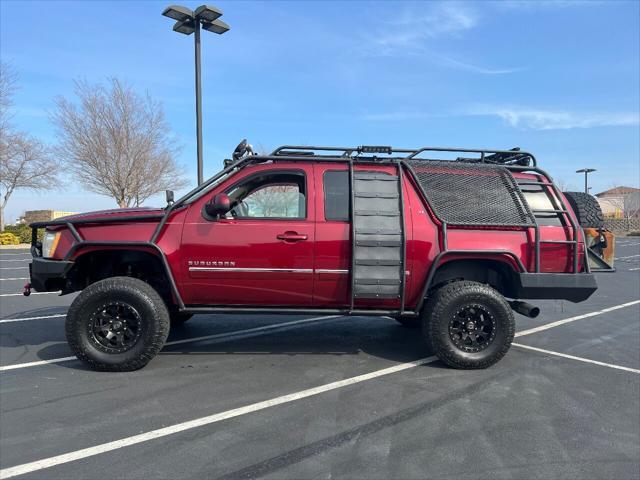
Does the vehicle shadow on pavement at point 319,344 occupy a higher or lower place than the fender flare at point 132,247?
lower

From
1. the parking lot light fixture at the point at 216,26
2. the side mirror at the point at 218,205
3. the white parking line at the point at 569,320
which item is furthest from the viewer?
the parking lot light fixture at the point at 216,26

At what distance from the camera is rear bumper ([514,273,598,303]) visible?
166 inches

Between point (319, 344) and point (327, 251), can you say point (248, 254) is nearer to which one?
point (327, 251)

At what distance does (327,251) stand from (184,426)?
1.97 meters

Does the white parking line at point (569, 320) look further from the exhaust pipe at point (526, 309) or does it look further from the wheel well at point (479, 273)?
the wheel well at point (479, 273)

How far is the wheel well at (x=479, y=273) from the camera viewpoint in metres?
4.45

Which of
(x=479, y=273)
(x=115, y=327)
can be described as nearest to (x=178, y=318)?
(x=115, y=327)

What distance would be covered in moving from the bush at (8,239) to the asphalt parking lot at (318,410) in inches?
931

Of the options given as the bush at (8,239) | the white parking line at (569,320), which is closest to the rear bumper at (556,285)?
the white parking line at (569,320)

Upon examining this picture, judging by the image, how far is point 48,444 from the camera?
2779 millimetres

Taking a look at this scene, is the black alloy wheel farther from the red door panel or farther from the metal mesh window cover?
the metal mesh window cover

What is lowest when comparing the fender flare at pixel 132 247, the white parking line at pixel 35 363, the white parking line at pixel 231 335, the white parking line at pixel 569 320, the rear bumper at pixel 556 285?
the white parking line at pixel 569 320

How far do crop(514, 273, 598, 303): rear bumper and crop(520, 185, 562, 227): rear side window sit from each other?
551 mm

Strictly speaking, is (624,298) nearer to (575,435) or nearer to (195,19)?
(575,435)
